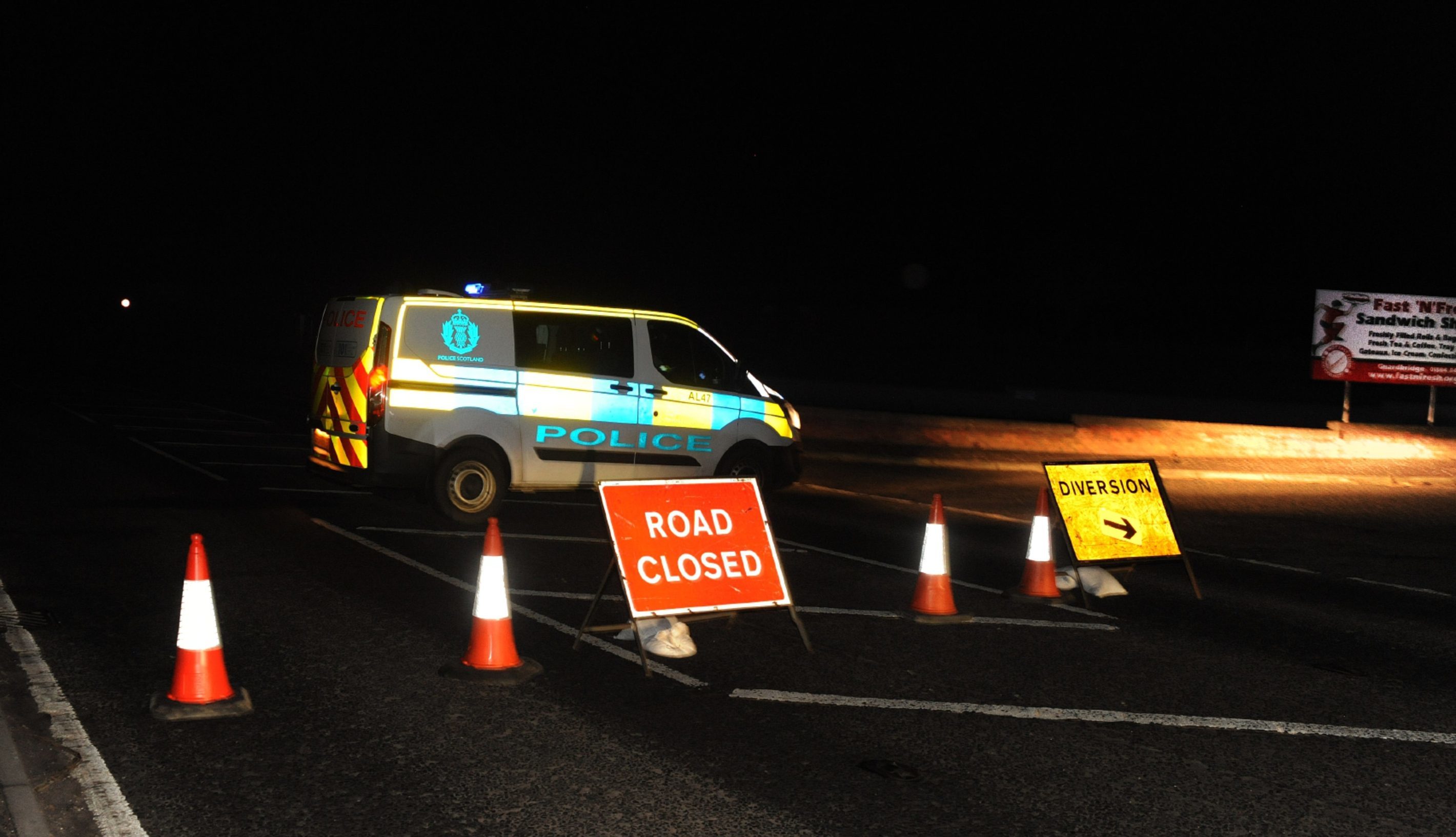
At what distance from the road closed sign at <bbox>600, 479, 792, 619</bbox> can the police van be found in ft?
14.8

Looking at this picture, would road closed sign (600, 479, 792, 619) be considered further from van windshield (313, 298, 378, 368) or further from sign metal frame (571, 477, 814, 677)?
van windshield (313, 298, 378, 368)

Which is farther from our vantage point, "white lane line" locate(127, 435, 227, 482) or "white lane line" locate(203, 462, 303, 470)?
"white lane line" locate(203, 462, 303, 470)

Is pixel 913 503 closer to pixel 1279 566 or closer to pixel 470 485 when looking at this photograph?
pixel 1279 566

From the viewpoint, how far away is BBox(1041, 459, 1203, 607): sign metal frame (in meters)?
8.91

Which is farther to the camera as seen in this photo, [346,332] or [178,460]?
[178,460]

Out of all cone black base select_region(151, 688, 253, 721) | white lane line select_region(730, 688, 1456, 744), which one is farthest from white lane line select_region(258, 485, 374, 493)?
white lane line select_region(730, 688, 1456, 744)

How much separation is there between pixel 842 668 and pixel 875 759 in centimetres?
155

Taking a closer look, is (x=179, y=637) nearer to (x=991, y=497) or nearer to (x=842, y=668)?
(x=842, y=668)

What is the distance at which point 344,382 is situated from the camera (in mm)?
11742

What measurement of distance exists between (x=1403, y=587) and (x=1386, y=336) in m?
11.6

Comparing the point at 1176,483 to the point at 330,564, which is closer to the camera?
the point at 330,564

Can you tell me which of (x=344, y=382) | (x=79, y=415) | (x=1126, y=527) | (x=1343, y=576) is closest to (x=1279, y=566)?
(x=1343, y=576)

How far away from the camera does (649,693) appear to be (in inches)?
254

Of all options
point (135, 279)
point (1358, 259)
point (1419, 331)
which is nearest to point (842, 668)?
point (1419, 331)
